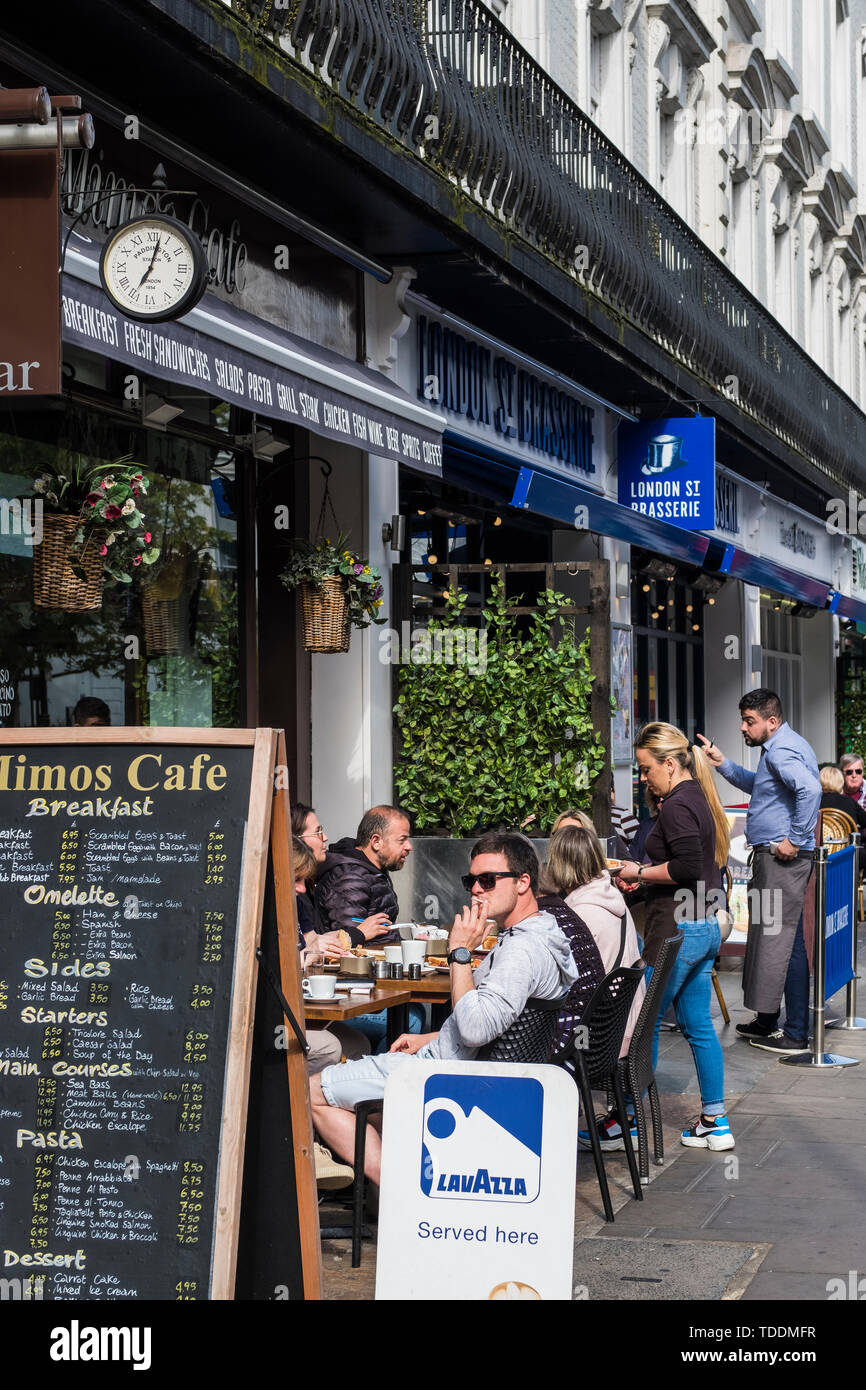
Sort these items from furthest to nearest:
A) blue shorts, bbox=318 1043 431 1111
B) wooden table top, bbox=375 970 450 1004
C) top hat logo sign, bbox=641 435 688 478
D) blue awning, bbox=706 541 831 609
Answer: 1. top hat logo sign, bbox=641 435 688 478
2. blue awning, bbox=706 541 831 609
3. wooden table top, bbox=375 970 450 1004
4. blue shorts, bbox=318 1043 431 1111

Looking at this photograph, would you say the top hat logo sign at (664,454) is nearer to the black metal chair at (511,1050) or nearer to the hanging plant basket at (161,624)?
the hanging plant basket at (161,624)

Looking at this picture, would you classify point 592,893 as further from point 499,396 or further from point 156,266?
point 499,396

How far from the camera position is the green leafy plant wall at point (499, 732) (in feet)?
34.6

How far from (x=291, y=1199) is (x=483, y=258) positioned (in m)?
7.55

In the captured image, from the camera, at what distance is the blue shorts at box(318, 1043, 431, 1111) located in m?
6.17

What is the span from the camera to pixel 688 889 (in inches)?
322

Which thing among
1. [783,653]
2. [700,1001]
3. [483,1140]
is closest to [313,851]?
[700,1001]

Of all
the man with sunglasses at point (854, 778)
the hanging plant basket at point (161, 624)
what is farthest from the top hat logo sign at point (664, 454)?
the hanging plant basket at point (161, 624)

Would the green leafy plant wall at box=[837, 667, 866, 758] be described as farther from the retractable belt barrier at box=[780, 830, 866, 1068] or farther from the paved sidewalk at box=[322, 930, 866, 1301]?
the paved sidewalk at box=[322, 930, 866, 1301]

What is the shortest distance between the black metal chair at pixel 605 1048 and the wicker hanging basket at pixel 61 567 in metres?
2.67

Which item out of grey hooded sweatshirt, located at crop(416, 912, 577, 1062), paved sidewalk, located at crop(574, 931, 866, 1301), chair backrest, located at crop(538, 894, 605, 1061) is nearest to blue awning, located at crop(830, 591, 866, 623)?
paved sidewalk, located at crop(574, 931, 866, 1301)

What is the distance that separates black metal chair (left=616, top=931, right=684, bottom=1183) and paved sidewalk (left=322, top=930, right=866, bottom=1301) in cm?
12

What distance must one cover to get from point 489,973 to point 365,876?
8.28ft
